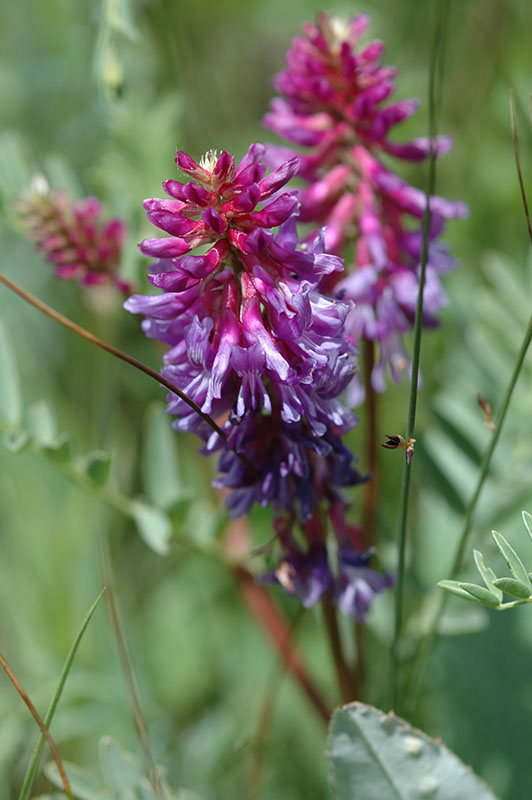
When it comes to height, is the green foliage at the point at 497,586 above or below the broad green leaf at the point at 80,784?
above

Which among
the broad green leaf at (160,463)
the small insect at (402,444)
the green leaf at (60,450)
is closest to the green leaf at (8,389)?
the green leaf at (60,450)

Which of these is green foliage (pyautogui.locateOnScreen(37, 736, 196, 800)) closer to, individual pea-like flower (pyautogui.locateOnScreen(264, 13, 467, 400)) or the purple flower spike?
the purple flower spike

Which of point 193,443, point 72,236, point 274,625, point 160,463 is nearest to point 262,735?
point 274,625

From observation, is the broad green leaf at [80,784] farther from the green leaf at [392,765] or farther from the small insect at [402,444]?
the small insect at [402,444]

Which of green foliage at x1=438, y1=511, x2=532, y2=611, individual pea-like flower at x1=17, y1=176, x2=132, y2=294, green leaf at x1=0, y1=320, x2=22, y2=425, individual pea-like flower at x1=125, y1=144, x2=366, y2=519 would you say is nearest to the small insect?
individual pea-like flower at x1=125, y1=144, x2=366, y2=519

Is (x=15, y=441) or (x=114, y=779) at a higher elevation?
(x=15, y=441)

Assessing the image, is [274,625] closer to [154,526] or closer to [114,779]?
[154,526]

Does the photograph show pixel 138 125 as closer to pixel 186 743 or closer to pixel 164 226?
pixel 164 226
